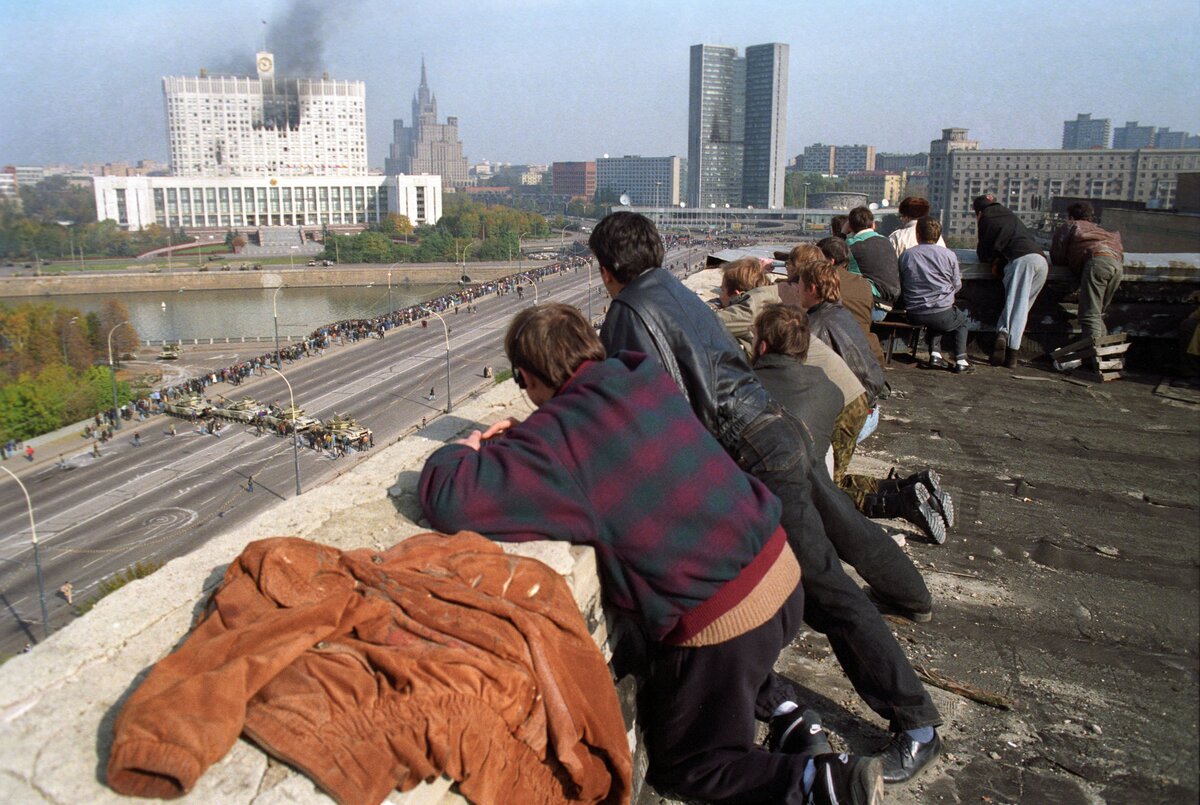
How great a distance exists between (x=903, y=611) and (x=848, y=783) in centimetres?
84

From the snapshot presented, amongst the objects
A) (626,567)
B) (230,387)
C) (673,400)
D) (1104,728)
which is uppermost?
(673,400)

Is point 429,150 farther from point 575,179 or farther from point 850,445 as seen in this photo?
point 850,445

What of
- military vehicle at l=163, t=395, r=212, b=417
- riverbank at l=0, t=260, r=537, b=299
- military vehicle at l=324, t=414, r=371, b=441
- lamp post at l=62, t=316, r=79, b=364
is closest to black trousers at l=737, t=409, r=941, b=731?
military vehicle at l=324, t=414, r=371, b=441

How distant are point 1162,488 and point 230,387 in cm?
2989

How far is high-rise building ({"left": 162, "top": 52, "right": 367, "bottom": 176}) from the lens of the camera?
82.2 metres

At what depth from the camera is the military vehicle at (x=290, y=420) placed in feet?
→ 75.3

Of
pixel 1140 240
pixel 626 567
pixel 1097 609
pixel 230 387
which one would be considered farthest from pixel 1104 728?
pixel 230 387

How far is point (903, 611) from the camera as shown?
7.51 ft

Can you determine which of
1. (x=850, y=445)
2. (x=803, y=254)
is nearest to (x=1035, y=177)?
(x=803, y=254)

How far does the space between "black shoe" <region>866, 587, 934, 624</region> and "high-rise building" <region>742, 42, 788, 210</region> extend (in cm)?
9193

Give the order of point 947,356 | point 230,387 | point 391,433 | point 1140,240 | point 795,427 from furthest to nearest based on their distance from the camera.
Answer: point 230,387 < point 391,433 < point 1140,240 < point 947,356 < point 795,427

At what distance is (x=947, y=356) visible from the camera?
16.7 feet

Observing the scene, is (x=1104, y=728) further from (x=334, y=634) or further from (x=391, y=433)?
(x=391, y=433)

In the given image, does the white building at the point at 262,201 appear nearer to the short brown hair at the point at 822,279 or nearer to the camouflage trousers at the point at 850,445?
the short brown hair at the point at 822,279
